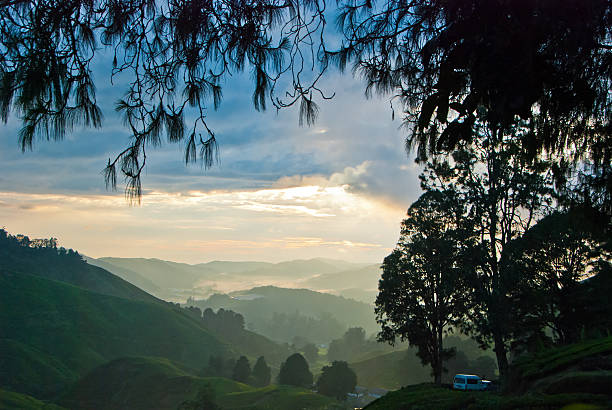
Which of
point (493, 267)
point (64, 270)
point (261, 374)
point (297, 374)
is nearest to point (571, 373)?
point (493, 267)

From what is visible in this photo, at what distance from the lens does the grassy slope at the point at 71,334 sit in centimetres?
9056

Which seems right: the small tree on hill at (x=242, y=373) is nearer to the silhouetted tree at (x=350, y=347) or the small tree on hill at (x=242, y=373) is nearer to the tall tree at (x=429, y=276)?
the silhouetted tree at (x=350, y=347)

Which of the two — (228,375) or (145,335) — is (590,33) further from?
(145,335)

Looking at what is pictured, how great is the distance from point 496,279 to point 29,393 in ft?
314

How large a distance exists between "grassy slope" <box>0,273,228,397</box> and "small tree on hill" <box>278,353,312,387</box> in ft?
128

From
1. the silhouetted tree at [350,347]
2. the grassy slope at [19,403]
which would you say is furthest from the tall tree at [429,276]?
the silhouetted tree at [350,347]

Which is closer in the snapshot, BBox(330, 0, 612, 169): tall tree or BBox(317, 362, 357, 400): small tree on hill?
BBox(330, 0, 612, 169): tall tree

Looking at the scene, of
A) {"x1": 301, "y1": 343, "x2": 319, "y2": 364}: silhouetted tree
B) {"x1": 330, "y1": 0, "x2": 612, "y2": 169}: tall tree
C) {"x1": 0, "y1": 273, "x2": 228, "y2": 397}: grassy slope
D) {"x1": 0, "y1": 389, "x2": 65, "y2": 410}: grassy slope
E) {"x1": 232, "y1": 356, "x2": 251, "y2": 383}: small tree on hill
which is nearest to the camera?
{"x1": 330, "y1": 0, "x2": 612, "y2": 169}: tall tree

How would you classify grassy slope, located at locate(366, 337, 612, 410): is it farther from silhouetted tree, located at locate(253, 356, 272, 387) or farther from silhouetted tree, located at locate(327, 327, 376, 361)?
silhouetted tree, located at locate(327, 327, 376, 361)

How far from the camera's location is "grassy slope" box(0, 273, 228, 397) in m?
90.6

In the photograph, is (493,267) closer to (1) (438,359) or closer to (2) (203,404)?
(1) (438,359)

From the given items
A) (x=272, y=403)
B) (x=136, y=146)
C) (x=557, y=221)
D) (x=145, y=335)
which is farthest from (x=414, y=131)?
(x=145, y=335)

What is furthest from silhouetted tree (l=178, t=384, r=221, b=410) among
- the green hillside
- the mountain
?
the green hillside

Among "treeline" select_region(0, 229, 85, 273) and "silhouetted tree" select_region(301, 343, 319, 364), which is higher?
"treeline" select_region(0, 229, 85, 273)
